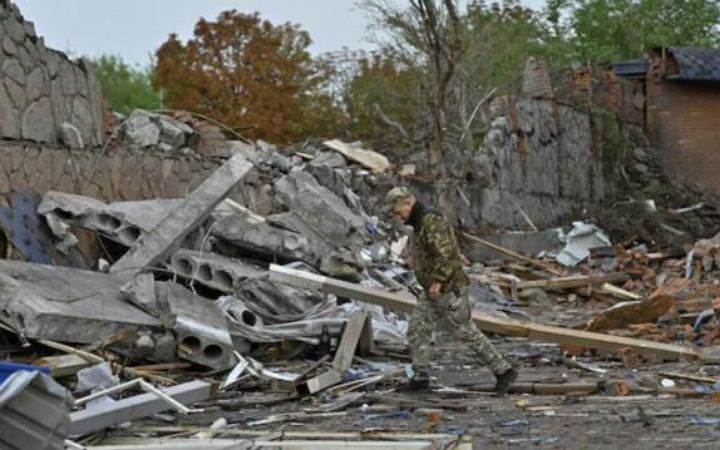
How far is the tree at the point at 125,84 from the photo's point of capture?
52.6 meters

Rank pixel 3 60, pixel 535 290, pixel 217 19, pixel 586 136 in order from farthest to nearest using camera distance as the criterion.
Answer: pixel 217 19 < pixel 586 136 < pixel 535 290 < pixel 3 60

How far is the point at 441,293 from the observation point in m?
10.4

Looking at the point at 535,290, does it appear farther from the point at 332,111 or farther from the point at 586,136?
the point at 332,111

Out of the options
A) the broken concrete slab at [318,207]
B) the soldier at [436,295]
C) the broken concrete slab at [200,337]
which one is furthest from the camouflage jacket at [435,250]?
the broken concrete slab at [318,207]

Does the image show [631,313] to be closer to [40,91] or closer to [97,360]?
[97,360]

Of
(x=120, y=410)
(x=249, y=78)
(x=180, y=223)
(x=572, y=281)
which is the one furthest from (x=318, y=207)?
(x=249, y=78)

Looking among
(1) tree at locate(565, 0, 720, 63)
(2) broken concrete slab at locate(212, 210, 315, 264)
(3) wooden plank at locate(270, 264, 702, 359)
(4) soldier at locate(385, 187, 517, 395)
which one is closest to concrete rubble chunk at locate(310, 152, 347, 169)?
(2) broken concrete slab at locate(212, 210, 315, 264)

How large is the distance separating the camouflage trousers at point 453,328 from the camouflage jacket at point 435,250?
0.38 ft

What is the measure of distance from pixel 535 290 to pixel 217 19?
26.4 m

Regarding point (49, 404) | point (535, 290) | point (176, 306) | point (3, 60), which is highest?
point (3, 60)

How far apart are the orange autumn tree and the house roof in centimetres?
1087

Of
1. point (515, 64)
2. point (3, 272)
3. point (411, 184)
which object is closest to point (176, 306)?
point (3, 272)

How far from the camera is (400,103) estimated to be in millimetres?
35469

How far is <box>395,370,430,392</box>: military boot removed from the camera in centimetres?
1034
